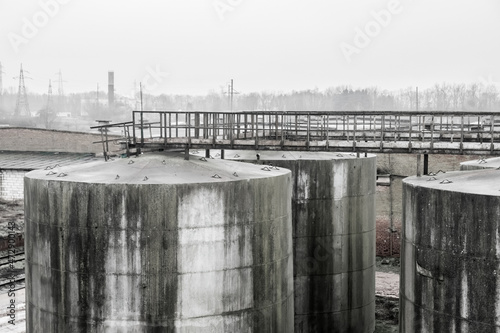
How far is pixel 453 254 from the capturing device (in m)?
12.6

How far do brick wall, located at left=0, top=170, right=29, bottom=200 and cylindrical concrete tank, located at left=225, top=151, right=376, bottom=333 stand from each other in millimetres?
22029

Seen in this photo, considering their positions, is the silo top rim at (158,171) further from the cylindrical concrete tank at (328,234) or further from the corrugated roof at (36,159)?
the corrugated roof at (36,159)

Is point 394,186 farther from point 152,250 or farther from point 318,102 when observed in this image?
point 318,102

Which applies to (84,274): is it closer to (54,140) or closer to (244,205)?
(244,205)

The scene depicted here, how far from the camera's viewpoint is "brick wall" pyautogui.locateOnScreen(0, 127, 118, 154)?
49.1m

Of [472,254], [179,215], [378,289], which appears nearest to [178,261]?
[179,215]

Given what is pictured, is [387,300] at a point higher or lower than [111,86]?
lower

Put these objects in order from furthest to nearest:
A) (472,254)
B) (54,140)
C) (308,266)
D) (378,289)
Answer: (54,140)
(378,289)
(308,266)
(472,254)

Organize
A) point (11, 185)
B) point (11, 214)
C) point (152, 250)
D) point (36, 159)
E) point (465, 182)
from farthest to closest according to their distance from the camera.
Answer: point (36, 159) < point (11, 185) < point (11, 214) < point (465, 182) < point (152, 250)

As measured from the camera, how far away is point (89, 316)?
1303cm

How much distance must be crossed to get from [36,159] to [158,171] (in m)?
31.9

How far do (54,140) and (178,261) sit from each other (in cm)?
3875

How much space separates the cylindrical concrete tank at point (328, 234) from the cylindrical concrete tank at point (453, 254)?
5.66m

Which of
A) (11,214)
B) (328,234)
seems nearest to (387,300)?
(328,234)
